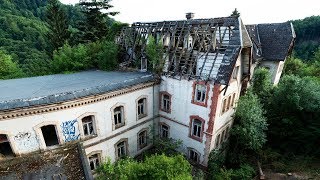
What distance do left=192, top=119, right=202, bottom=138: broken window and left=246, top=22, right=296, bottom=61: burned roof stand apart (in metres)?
13.8

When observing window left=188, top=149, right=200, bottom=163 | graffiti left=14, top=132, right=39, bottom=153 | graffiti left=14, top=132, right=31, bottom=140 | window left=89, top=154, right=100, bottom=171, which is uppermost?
graffiti left=14, top=132, right=31, bottom=140

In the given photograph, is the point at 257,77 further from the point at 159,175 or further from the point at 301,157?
the point at 159,175

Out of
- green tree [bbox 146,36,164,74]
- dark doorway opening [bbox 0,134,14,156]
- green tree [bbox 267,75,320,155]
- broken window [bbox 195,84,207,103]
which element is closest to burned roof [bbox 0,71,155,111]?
green tree [bbox 146,36,164,74]

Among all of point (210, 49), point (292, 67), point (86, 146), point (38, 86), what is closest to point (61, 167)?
point (86, 146)

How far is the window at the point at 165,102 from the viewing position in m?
19.5

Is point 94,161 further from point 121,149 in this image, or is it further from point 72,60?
point 72,60

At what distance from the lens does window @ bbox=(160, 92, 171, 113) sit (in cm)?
1954

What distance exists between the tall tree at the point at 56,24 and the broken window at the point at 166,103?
24.6 meters

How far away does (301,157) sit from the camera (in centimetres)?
→ 2064

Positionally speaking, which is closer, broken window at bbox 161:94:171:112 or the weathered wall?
the weathered wall

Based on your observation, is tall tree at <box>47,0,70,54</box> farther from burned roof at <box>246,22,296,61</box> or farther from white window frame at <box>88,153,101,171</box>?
burned roof at <box>246,22,296,61</box>

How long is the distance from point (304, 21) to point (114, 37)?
71.4 m

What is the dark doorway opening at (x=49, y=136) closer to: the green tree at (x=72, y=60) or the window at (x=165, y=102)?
the window at (x=165, y=102)

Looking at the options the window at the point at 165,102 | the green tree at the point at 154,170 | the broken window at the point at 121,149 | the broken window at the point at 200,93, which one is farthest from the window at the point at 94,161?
the broken window at the point at 200,93
